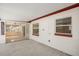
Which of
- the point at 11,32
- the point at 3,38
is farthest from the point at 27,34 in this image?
the point at 11,32

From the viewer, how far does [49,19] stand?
695 centimetres

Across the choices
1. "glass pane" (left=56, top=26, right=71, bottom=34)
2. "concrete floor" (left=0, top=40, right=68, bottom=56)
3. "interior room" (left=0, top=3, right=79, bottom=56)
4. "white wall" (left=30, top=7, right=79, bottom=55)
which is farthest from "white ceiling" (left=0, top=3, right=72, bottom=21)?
"concrete floor" (left=0, top=40, right=68, bottom=56)

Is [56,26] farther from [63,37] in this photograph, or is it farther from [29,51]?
[29,51]

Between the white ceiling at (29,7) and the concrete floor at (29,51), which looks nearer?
the white ceiling at (29,7)

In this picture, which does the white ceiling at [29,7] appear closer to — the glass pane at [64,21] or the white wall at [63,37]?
the white wall at [63,37]

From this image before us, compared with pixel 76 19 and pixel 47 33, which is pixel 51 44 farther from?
pixel 76 19

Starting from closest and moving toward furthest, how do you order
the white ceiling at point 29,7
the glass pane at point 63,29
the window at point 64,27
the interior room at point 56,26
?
1. the white ceiling at point 29,7
2. the interior room at point 56,26
3. the window at point 64,27
4. the glass pane at point 63,29

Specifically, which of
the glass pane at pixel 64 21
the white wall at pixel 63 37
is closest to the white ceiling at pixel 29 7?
the white wall at pixel 63 37

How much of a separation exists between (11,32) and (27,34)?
5094 millimetres

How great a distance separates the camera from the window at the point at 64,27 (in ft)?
16.4

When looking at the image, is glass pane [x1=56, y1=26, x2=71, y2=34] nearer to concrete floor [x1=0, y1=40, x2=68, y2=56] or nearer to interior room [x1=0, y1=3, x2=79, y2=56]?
interior room [x1=0, y1=3, x2=79, y2=56]

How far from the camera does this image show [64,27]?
5.48 metres

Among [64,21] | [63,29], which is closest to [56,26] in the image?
[63,29]

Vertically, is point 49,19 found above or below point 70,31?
above
